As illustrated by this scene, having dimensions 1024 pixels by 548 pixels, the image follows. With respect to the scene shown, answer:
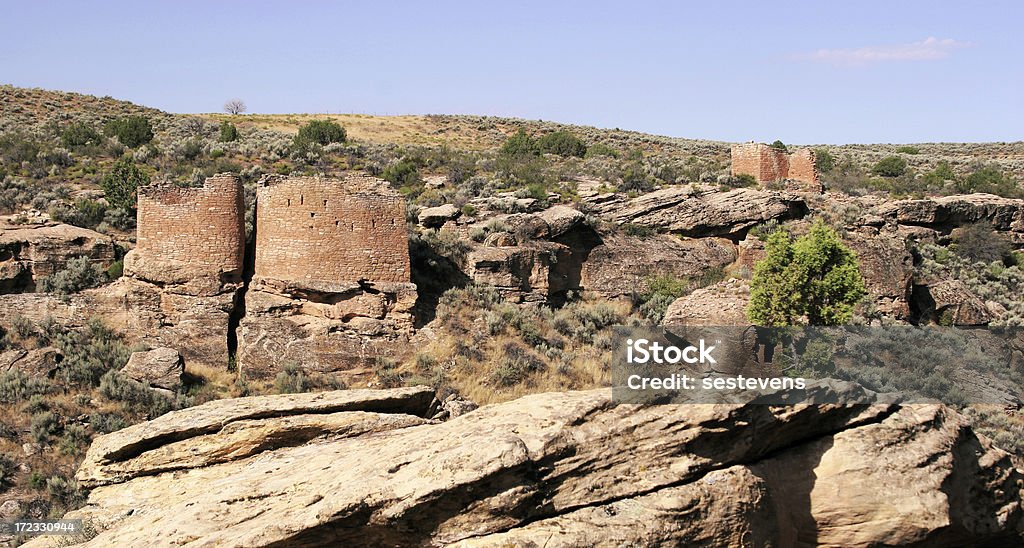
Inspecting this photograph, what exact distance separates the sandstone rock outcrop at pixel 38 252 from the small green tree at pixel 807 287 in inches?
590

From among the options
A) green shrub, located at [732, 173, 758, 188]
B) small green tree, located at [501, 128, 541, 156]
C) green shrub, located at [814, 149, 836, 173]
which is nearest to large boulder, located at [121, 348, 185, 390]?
green shrub, located at [732, 173, 758, 188]

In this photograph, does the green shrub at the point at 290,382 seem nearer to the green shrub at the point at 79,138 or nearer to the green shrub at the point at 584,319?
the green shrub at the point at 584,319

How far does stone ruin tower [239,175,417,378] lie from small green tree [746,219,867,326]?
7925mm

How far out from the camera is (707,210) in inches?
1021

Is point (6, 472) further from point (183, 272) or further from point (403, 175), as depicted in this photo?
point (403, 175)

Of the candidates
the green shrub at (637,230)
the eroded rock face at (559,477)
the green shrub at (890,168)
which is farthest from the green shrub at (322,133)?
the eroded rock face at (559,477)

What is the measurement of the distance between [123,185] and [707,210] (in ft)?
55.2

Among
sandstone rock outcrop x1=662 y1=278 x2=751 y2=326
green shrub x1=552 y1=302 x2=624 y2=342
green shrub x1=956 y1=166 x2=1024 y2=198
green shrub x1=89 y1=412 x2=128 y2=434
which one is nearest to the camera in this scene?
green shrub x1=89 y1=412 x2=128 y2=434

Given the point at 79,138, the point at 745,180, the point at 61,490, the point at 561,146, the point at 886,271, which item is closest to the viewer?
the point at 61,490

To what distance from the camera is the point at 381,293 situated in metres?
18.5

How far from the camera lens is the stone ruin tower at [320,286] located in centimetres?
1806

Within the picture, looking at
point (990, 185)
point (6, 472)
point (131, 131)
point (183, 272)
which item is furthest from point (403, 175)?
point (990, 185)

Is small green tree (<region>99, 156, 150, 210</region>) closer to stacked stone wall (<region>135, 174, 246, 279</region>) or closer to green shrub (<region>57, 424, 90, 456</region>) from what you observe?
stacked stone wall (<region>135, 174, 246, 279</region>)

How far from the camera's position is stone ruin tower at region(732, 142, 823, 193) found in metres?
30.4
